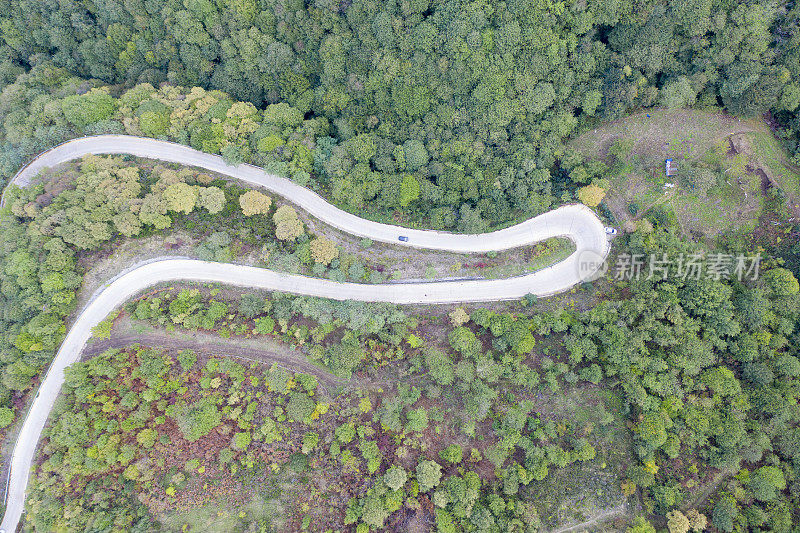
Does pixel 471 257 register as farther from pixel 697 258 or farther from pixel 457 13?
pixel 457 13

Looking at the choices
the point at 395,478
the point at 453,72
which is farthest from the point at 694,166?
the point at 395,478

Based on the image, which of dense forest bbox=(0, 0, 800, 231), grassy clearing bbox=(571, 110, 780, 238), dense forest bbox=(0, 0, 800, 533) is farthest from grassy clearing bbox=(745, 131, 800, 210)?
dense forest bbox=(0, 0, 800, 231)

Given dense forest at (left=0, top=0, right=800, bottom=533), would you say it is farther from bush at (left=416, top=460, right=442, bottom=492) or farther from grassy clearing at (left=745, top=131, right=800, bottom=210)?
grassy clearing at (left=745, top=131, right=800, bottom=210)

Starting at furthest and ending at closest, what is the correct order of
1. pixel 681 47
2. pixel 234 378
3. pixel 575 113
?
1. pixel 575 113
2. pixel 681 47
3. pixel 234 378

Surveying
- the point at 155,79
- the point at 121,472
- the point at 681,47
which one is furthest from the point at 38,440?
the point at 681,47

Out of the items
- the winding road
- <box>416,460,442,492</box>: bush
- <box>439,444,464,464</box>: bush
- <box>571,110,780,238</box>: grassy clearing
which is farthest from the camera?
<box>571,110,780,238</box>: grassy clearing

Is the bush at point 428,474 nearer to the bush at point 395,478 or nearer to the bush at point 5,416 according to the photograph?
the bush at point 395,478
